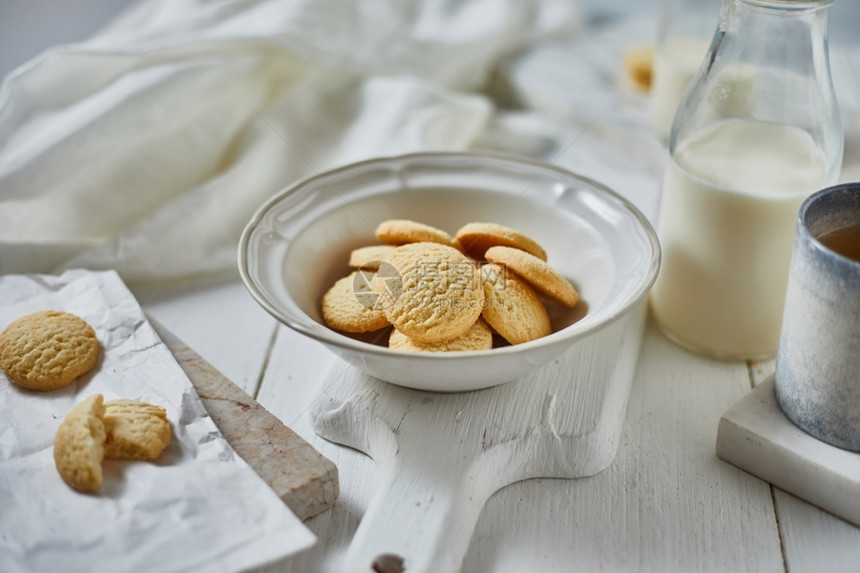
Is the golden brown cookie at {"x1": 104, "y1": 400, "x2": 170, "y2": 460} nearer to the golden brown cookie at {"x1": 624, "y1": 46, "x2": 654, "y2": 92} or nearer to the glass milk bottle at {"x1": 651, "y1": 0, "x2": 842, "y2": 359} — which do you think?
the glass milk bottle at {"x1": 651, "y1": 0, "x2": 842, "y2": 359}

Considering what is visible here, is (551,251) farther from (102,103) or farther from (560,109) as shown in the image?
(102,103)

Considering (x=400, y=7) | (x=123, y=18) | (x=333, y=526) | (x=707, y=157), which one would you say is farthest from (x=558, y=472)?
(x=123, y=18)

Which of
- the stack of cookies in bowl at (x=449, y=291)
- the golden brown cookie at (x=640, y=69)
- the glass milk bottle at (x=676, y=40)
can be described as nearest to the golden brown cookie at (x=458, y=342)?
the stack of cookies in bowl at (x=449, y=291)

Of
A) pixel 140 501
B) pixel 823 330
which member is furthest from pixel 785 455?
pixel 140 501

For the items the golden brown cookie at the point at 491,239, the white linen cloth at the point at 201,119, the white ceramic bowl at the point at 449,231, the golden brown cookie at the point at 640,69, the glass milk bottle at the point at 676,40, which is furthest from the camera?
the golden brown cookie at the point at 640,69

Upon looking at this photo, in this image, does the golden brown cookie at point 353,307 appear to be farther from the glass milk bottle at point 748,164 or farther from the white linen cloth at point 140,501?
the glass milk bottle at point 748,164

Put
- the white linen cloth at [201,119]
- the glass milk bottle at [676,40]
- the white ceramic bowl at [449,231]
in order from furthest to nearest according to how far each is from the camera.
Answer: the glass milk bottle at [676,40] → the white linen cloth at [201,119] → the white ceramic bowl at [449,231]
